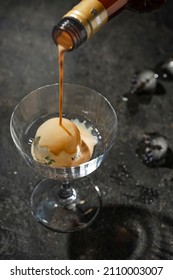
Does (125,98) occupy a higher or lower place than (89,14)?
lower

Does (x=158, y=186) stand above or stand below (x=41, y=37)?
below

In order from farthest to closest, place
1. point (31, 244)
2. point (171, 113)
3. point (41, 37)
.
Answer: point (41, 37) < point (171, 113) < point (31, 244)

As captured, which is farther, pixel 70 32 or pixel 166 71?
pixel 166 71

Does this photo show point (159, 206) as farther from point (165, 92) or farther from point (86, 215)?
point (165, 92)

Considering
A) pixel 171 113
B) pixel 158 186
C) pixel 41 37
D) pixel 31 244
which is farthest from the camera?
pixel 41 37

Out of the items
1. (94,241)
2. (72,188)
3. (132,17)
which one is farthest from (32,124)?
(132,17)

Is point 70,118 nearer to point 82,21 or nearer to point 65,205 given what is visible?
point 65,205

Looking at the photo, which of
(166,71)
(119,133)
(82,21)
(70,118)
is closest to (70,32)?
(82,21)

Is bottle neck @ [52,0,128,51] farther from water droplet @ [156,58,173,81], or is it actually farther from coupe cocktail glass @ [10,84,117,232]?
water droplet @ [156,58,173,81]
